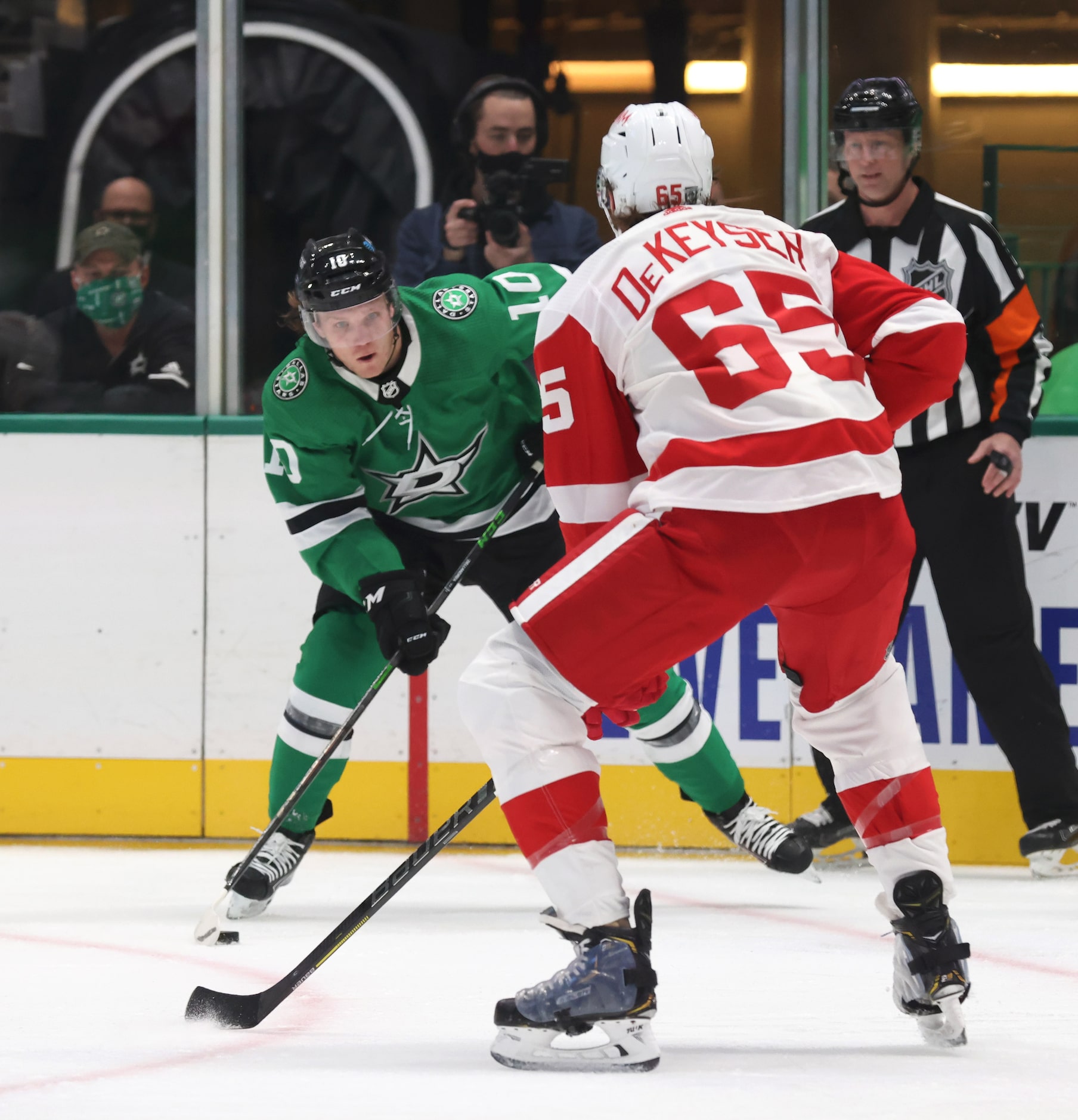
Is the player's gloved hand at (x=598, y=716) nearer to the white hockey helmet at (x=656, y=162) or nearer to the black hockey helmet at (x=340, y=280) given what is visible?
the white hockey helmet at (x=656, y=162)

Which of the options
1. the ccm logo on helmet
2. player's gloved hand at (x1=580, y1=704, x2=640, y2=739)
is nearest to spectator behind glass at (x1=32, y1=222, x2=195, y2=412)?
the ccm logo on helmet

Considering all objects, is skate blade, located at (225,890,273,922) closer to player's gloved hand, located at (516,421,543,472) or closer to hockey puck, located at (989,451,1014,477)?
player's gloved hand, located at (516,421,543,472)

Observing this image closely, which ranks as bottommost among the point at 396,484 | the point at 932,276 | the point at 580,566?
the point at 580,566

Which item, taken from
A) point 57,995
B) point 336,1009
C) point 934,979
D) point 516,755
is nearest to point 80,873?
point 57,995

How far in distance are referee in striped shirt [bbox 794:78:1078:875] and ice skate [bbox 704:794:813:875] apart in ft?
1.13

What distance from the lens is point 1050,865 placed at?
3.08m

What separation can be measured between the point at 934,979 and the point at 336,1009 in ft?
2.49

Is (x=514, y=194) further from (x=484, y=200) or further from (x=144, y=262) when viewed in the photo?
(x=144, y=262)

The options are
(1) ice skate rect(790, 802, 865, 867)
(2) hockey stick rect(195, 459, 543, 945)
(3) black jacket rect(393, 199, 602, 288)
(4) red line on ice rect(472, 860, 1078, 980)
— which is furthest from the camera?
(3) black jacket rect(393, 199, 602, 288)

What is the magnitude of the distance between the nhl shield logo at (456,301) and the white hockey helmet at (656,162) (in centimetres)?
77

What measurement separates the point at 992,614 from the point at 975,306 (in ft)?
1.93

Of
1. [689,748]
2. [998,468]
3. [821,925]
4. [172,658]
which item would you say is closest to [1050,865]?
[821,925]

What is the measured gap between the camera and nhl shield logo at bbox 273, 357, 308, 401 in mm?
2525

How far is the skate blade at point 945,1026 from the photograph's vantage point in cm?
181
